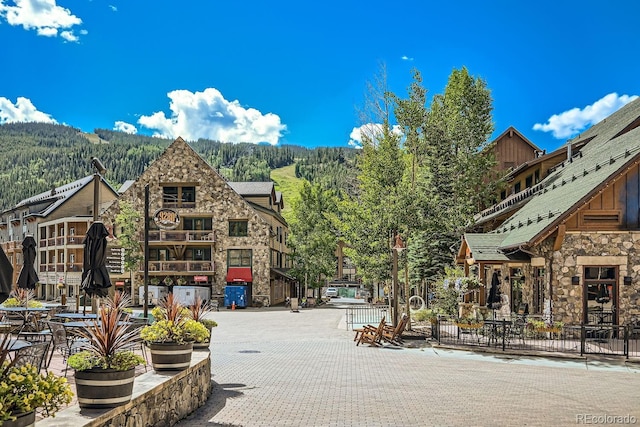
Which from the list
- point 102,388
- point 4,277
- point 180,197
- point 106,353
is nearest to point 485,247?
point 106,353

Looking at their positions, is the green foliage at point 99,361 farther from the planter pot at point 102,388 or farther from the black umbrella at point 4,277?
the black umbrella at point 4,277

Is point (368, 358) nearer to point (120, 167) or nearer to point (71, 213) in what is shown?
point (71, 213)

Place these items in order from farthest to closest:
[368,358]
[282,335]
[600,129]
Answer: [600,129] < [282,335] < [368,358]

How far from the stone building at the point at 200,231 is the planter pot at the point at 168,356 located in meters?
39.7

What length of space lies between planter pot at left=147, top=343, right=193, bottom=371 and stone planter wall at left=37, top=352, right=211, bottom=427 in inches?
6.6

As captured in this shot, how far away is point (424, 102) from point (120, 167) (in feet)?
596

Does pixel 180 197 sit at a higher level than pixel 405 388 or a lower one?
higher

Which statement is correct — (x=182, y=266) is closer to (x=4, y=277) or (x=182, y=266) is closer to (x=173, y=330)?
(x=173, y=330)

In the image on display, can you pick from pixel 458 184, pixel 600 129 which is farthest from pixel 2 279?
pixel 600 129

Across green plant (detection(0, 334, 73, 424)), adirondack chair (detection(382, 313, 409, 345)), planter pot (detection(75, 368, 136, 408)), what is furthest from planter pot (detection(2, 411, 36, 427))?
adirondack chair (detection(382, 313, 409, 345))

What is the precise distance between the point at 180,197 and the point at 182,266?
583 centimetres

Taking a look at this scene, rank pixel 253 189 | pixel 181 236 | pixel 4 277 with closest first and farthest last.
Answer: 1. pixel 4 277
2. pixel 181 236
3. pixel 253 189

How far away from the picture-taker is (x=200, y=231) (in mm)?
50562

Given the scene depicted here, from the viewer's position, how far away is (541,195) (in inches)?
1107
